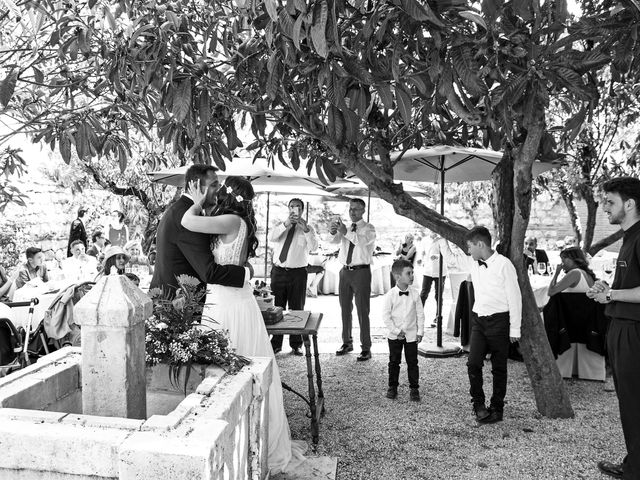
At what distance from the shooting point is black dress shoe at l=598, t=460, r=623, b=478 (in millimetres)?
4047

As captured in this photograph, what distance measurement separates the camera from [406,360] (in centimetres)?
586

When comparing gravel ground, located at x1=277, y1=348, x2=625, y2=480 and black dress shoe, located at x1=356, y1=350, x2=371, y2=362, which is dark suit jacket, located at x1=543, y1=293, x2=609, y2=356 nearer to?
gravel ground, located at x1=277, y1=348, x2=625, y2=480

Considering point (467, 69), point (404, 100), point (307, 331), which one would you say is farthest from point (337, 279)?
point (467, 69)

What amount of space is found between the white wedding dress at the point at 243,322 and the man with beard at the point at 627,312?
213 cm

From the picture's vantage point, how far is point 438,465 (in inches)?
168

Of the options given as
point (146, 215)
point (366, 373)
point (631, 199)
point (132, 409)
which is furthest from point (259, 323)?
point (146, 215)

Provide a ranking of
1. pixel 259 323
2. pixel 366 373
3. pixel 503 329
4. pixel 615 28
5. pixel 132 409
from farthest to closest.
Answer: pixel 366 373
pixel 503 329
pixel 259 323
pixel 615 28
pixel 132 409

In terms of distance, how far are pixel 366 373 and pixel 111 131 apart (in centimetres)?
379

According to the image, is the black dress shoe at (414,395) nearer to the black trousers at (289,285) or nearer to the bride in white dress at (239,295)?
the bride in white dress at (239,295)

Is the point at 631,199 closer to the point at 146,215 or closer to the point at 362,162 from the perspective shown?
the point at 362,162

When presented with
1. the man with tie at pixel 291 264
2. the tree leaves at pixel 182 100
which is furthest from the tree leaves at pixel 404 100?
the man with tie at pixel 291 264

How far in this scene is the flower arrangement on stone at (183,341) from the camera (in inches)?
115

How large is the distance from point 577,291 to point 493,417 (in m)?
2.03

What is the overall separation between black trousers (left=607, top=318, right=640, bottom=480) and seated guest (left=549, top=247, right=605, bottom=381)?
254 cm
